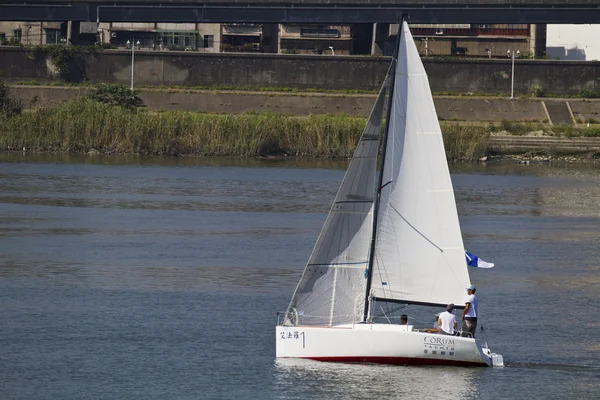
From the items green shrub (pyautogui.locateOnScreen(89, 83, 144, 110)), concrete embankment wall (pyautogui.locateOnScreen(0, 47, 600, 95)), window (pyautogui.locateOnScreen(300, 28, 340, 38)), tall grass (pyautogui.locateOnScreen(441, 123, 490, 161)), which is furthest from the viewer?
window (pyautogui.locateOnScreen(300, 28, 340, 38))

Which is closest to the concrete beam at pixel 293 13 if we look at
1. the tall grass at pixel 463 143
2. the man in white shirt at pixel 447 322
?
the tall grass at pixel 463 143

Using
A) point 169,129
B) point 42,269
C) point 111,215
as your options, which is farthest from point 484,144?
point 42,269

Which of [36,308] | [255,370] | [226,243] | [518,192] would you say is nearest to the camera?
[255,370]

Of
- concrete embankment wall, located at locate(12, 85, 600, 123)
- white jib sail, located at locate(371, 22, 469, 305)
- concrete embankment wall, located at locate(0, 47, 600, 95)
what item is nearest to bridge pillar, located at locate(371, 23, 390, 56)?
concrete embankment wall, located at locate(0, 47, 600, 95)

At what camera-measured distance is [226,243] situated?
52406 mm

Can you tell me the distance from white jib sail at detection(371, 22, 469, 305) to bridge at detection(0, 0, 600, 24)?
259 ft

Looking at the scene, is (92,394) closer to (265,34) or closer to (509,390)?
(509,390)

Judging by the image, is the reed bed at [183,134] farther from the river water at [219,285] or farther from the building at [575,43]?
the building at [575,43]

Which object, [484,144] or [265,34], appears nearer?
[484,144]

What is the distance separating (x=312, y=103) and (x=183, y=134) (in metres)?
15.9

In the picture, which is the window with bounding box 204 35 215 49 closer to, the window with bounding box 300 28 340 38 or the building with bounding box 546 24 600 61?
the window with bounding box 300 28 340 38

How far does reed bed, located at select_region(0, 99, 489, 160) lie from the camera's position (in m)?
90.9

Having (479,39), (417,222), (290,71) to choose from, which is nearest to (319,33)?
(290,71)

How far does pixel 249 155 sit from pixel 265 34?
117 feet
